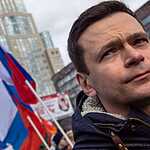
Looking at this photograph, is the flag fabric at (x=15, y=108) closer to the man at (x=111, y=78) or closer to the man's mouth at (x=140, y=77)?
the man at (x=111, y=78)

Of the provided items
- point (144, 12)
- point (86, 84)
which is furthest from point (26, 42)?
point (86, 84)

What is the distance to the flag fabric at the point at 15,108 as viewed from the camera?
23.0ft

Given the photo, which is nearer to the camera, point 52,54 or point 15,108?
point 15,108

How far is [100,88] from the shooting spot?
1916 millimetres

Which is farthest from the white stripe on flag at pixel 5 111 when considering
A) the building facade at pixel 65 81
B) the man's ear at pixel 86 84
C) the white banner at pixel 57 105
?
the building facade at pixel 65 81

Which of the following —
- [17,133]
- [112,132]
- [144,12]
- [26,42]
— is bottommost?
[26,42]

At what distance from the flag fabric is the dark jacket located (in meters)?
5.17

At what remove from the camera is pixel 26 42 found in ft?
457

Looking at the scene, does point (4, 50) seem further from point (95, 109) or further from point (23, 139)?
point (95, 109)

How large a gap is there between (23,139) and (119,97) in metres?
5.52

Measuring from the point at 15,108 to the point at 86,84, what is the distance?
17.2ft

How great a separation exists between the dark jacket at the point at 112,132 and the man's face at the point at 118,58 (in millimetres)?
80

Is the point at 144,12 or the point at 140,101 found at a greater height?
the point at 140,101

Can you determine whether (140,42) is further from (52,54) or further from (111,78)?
(52,54)
